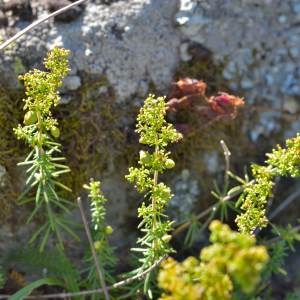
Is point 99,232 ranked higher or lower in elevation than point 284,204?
higher

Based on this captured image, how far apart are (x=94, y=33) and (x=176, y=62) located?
1.26ft

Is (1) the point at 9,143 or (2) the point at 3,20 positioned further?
(2) the point at 3,20

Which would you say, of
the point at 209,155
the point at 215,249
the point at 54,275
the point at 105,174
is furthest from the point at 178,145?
the point at 215,249

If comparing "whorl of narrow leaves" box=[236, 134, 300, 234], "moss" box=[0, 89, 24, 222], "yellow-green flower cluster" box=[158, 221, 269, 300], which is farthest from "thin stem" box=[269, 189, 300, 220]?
"yellow-green flower cluster" box=[158, 221, 269, 300]

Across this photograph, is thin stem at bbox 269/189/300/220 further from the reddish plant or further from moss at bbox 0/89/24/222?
moss at bbox 0/89/24/222

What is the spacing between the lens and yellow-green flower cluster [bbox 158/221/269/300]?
4.02ft

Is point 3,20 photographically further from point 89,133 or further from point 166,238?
point 166,238

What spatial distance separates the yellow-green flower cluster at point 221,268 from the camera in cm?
122

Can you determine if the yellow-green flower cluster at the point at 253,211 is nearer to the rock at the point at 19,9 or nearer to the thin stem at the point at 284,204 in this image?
the thin stem at the point at 284,204

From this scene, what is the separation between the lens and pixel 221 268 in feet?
4.34

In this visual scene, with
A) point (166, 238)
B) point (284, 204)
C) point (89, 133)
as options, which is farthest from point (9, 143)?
point (284, 204)

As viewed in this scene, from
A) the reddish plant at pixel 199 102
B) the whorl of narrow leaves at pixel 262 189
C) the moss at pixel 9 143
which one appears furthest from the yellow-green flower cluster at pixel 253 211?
the moss at pixel 9 143

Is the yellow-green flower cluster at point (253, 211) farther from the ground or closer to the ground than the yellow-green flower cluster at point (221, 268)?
closer to the ground

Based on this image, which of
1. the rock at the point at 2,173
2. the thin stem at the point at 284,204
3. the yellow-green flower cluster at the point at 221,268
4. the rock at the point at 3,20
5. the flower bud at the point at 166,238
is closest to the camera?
the yellow-green flower cluster at the point at 221,268
